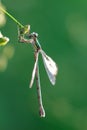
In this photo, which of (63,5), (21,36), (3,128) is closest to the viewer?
(21,36)

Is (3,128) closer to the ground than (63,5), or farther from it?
closer to the ground

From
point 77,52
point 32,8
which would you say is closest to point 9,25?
point 32,8

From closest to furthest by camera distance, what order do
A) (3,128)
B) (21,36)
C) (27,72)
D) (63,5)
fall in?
(21,36) → (3,128) → (27,72) → (63,5)

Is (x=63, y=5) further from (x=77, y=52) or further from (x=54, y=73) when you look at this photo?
(x=54, y=73)

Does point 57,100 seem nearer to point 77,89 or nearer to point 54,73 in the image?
point 77,89

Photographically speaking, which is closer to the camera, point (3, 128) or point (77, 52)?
point (3, 128)

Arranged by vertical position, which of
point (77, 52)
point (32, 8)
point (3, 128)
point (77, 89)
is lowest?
point (3, 128)

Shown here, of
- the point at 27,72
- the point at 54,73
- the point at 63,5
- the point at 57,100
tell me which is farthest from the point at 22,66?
the point at 54,73
